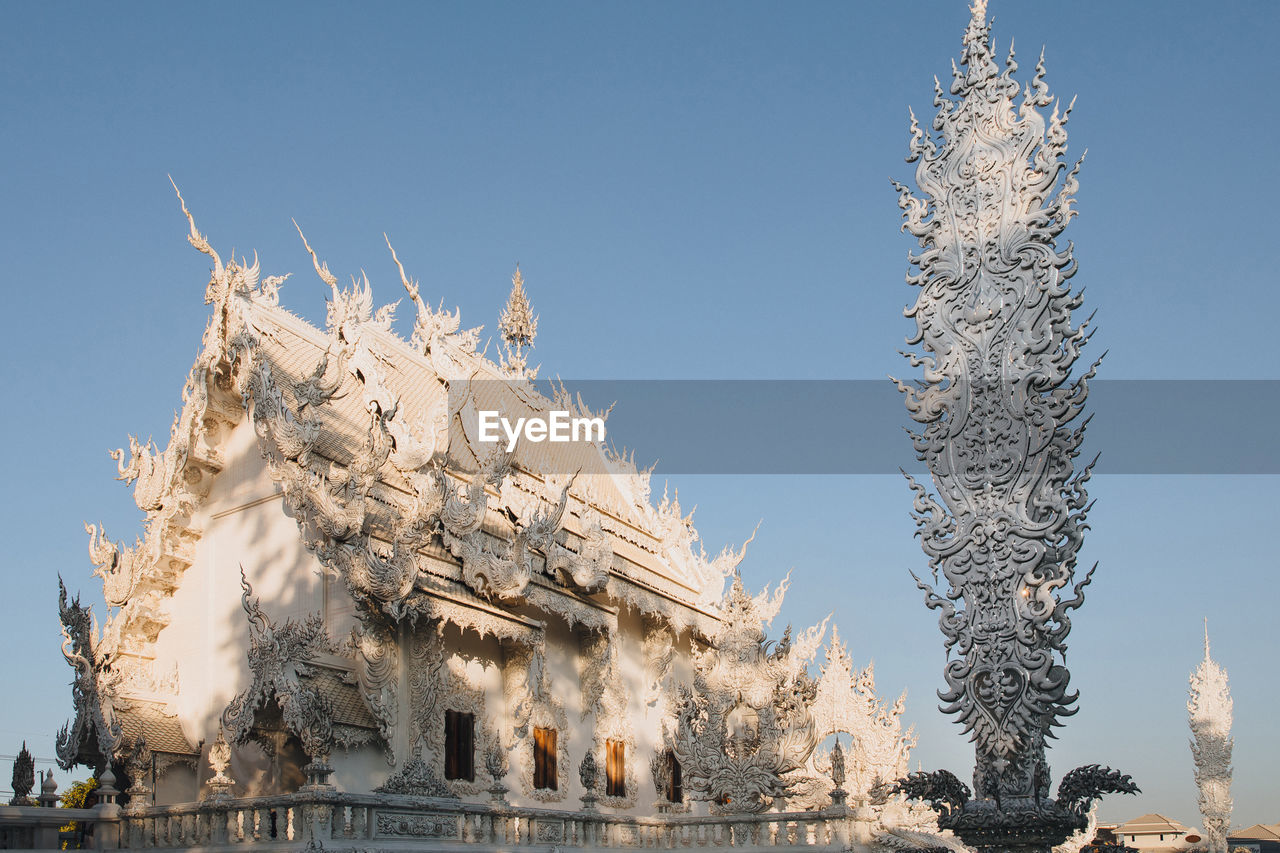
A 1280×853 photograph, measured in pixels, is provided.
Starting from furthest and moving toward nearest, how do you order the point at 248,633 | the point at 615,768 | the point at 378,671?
the point at 615,768, the point at 248,633, the point at 378,671

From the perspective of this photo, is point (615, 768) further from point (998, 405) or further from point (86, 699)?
point (998, 405)

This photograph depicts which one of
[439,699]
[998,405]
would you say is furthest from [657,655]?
[998,405]

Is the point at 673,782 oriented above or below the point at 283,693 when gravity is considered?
below

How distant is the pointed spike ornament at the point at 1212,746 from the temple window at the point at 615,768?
73.6ft

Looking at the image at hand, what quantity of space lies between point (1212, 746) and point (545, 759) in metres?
25.6

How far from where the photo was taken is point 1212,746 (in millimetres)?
34812

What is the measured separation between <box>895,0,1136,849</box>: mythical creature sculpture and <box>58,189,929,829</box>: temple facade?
666 centimetres

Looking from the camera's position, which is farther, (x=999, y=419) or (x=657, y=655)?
(x=657, y=655)

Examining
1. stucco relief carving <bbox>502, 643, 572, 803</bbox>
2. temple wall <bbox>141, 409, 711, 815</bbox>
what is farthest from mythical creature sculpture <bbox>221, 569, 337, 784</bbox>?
stucco relief carving <bbox>502, 643, 572, 803</bbox>

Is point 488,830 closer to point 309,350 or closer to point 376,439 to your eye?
point 376,439

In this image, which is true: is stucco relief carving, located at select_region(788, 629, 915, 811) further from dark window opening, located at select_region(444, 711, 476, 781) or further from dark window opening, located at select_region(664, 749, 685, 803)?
dark window opening, located at select_region(444, 711, 476, 781)

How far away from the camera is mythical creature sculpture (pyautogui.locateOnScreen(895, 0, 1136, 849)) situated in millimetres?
8852

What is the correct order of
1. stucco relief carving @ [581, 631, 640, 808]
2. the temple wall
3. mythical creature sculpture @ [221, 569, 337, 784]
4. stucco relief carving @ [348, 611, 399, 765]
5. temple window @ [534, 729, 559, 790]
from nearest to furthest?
mythical creature sculpture @ [221, 569, 337, 784] < stucco relief carving @ [348, 611, 399, 765] < the temple wall < temple window @ [534, 729, 559, 790] < stucco relief carving @ [581, 631, 640, 808]

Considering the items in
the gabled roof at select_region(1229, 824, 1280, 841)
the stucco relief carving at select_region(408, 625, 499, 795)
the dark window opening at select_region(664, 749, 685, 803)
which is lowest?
the gabled roof at select_region(1229, 824, 1280, 841)
